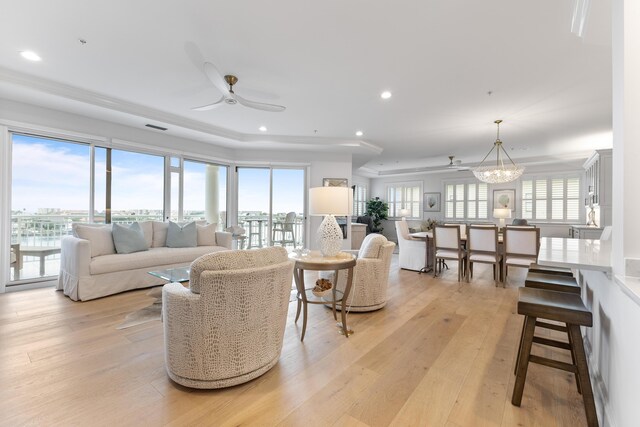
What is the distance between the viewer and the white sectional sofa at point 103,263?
345 centimetres

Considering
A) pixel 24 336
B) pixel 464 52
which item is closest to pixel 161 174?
pixel 24 336

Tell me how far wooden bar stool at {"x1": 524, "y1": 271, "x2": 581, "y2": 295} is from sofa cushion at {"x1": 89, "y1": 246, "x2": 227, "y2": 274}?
420cm

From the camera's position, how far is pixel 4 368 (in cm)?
196

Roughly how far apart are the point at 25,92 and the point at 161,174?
7.02 ft

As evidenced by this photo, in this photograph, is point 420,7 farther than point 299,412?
Yes

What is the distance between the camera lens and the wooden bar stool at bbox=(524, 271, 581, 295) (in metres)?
2.02

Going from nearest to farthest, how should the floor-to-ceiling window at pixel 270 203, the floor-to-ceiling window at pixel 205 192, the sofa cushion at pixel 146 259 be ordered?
1. the sofa cushion at pixel 146 259
2. the floor-to-ceiling window at pixel 205 192
3. the floor-to-ceiling window at pixel 270 203

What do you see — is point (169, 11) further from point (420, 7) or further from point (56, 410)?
point (56, 410)

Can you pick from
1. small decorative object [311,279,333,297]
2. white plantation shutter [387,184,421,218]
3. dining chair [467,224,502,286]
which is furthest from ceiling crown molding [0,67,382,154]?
white plantation shutter [387,184,421,218]

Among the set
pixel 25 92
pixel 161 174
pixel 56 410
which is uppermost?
pixel 25 92

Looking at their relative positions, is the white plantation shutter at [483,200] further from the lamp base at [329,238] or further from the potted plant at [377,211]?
the lamp base at [329,238]

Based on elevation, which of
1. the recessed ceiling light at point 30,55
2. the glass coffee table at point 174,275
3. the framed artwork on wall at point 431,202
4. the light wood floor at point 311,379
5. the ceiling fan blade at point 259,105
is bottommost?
the light wood floor at point 311,379

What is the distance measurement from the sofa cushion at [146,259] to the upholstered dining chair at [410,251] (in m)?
3.51

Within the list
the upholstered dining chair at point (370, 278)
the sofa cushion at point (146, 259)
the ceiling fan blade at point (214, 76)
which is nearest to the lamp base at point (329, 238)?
the upholstered dining chair at point (370, 278)
